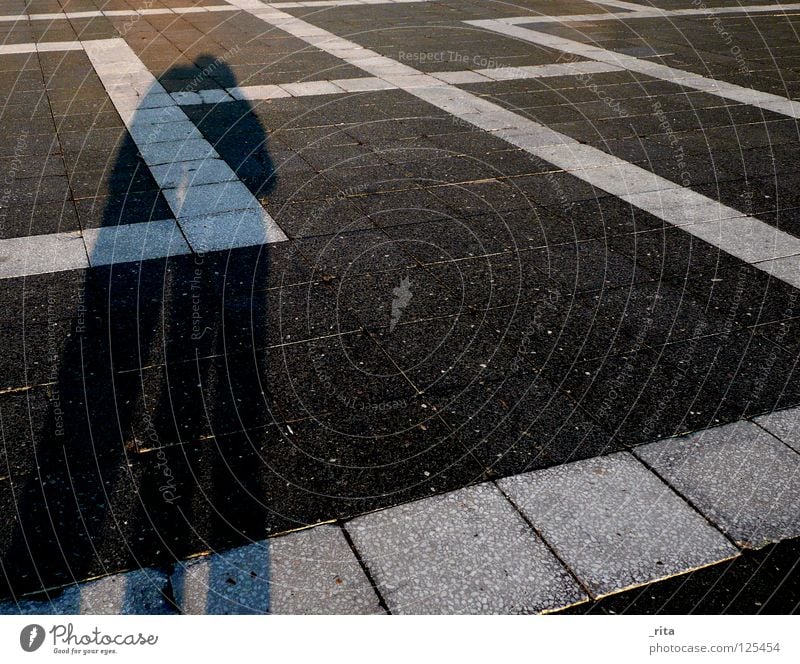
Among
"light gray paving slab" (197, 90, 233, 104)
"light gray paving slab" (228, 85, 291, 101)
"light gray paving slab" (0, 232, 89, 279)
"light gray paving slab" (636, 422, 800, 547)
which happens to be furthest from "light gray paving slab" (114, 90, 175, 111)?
"light gray paving slab" (636, 422, 800, 547)

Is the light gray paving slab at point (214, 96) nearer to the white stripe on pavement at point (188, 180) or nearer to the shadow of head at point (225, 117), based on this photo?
the shadow of head at point (225, 117)

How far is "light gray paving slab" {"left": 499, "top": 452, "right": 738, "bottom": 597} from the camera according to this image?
11.0 ft

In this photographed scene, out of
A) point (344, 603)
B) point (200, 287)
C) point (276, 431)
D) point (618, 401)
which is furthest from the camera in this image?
point (200, 287)

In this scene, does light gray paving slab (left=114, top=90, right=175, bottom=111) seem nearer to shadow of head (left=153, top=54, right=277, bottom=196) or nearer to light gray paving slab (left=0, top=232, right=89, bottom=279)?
shadow of head (left=153, top=54, right=277, bottom=196)

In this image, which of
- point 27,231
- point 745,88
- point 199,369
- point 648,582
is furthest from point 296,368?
point 745,88

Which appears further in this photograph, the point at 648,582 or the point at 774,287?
the point at 774,287

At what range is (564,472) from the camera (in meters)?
3.90

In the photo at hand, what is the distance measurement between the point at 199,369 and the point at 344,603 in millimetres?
1957

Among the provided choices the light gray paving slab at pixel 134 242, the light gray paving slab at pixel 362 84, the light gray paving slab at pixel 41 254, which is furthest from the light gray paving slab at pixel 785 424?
the light gray paving slab at pixel 362 84

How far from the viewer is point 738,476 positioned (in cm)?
386

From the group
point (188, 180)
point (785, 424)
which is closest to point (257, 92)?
point (188, 180)

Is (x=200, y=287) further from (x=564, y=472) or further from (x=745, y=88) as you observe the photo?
(x=745, y=88)

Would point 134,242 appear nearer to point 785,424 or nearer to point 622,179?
point 622,179

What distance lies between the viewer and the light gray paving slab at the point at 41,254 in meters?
5.75
